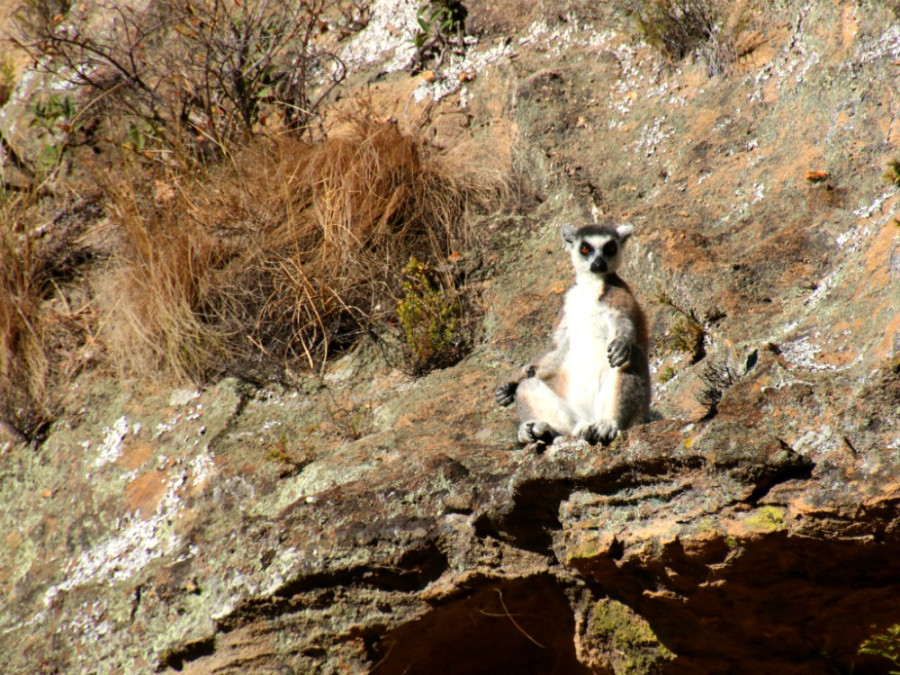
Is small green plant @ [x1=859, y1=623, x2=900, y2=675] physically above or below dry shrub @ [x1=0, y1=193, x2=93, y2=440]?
below

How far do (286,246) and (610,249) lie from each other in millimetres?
2657

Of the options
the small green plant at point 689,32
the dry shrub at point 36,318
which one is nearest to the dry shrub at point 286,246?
the dry shrub at point 36,318

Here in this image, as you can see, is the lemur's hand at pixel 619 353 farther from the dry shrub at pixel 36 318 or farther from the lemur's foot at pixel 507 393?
the dry shrub at pixel 36 318

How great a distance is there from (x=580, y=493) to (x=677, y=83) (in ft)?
14.1

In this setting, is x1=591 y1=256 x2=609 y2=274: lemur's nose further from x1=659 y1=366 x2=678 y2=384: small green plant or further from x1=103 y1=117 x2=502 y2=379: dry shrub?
x1=103 y1=117 x2=502 y2=379: dry shrub

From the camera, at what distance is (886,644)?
332 centimetres

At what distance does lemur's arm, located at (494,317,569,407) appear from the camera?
482 cm

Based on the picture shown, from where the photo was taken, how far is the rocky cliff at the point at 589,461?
3.37 m

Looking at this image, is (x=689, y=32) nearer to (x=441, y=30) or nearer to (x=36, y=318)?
(x=441, y=30)

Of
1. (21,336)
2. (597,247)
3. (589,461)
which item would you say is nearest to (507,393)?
(597,247)

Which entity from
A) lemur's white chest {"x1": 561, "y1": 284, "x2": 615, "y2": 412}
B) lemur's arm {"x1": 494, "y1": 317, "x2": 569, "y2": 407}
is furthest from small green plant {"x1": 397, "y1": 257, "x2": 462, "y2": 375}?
lemur's white chest {"x1": 561, "y1": 284, "x2": 615, "y2": 412}

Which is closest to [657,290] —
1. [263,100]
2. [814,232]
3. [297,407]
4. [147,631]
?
[814,232]

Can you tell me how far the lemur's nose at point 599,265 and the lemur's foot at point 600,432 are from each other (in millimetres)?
1277

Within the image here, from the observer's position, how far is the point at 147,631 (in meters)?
4.34
